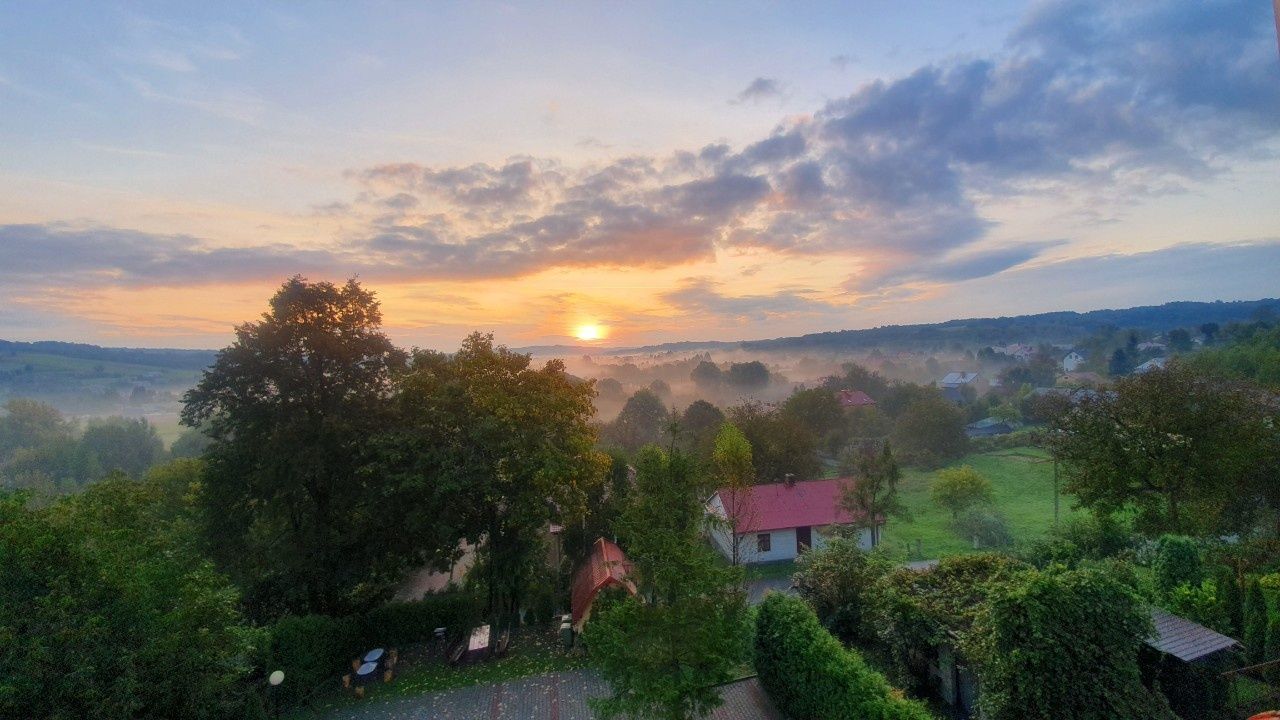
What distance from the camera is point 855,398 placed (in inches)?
2744

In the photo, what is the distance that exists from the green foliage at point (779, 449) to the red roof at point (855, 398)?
30847 mm

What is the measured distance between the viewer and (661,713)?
10602 millimetres

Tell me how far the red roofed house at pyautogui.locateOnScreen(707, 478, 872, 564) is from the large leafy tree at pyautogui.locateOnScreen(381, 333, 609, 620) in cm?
1105

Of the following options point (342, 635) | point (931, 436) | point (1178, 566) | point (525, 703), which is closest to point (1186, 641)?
point (1178, 566)

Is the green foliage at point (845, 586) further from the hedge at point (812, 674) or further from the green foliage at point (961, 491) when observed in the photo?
the green foliage at point (961, 491)

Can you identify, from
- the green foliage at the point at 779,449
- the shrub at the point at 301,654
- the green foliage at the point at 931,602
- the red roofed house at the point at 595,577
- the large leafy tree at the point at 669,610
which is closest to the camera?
the large leafy tree at the point at 669,610

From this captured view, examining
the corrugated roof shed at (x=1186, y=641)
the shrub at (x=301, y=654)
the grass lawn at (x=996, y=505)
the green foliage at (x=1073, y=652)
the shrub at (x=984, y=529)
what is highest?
the green foliage at (x=1073, y=652)

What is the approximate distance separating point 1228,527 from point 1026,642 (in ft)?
66.7

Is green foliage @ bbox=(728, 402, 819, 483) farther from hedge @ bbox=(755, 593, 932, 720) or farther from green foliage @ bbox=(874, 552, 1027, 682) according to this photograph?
hedge @ bbox=(755, 593, 932, 720)

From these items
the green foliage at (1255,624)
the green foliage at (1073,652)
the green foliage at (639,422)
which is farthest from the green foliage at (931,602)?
the green foliage at (639,422)

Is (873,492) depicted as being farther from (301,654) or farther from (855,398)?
(855,398)

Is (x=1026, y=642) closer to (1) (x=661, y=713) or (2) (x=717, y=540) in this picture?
(1) (x=661, y=713)

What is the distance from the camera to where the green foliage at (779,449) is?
34.8m

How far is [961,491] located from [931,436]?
21.9m
